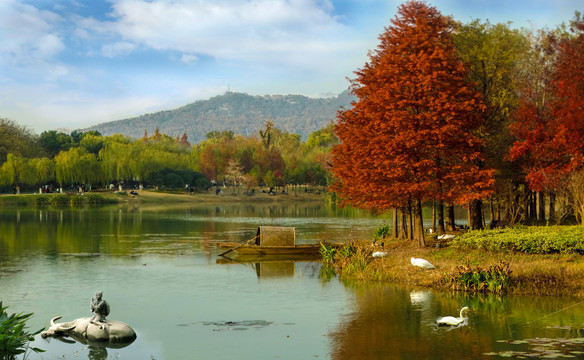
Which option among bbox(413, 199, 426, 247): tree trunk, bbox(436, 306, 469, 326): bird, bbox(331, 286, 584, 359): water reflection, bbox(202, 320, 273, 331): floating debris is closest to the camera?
bbox(331, 286, 584, 359): water reflection

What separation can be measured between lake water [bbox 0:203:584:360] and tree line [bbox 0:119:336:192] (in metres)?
97.3

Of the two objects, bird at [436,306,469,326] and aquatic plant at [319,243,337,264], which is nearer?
bird at [436,306,469,326]

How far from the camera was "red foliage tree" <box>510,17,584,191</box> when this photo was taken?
32.3 m

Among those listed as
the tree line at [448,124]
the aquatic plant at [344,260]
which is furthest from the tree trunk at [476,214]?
the aquatic plant at [344,260]

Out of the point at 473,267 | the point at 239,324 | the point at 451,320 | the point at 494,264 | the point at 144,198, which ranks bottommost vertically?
the point at 239,324

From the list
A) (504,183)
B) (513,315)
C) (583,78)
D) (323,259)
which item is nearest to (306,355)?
(513,315)

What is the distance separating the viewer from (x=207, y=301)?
27.6m

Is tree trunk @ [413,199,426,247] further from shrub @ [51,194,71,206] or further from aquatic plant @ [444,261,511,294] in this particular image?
shrub @ [51,194,71,206]

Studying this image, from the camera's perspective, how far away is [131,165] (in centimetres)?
14525

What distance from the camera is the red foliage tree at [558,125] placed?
106 feet

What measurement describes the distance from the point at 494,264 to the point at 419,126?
30.3 feet

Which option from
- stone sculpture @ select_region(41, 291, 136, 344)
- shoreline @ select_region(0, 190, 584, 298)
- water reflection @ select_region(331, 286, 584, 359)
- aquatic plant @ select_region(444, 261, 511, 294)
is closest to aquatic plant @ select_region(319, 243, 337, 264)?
shoreline @ select_region(0, 190, 584, 298)

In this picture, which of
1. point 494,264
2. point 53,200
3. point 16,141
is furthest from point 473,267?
point 16,141

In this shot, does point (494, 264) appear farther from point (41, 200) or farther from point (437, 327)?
point (41, 200)
